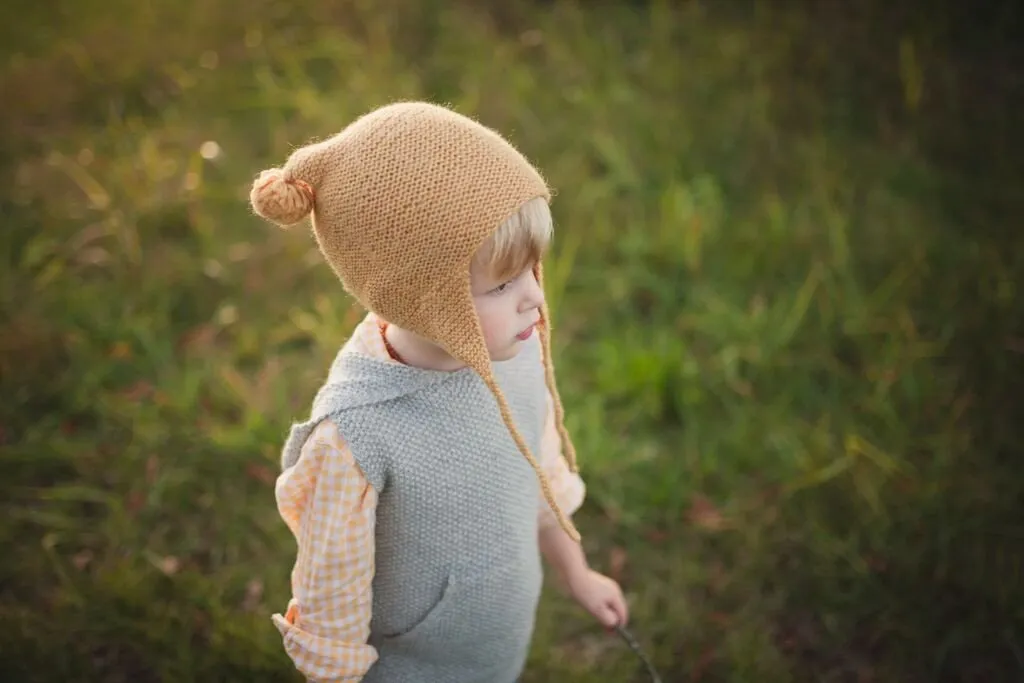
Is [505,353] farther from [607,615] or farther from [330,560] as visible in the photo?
[607,615]

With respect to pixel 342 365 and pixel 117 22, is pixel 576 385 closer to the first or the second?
pixel 342 365

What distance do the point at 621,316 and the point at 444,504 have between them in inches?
72.2

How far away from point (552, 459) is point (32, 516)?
61.3 inches

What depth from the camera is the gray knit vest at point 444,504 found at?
1.54 m

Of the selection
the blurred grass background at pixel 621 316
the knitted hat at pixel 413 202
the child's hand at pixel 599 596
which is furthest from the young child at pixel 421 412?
the blurred grass background at pixel 621 316

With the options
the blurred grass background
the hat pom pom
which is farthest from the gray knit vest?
the blurred grass background

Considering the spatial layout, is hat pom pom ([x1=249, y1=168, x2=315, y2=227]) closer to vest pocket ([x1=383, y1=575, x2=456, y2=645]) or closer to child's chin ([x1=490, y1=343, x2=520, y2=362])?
child's chin ([x1=490, y1=343, x2=520, y2=362])

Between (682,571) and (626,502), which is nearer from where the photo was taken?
(682,571)

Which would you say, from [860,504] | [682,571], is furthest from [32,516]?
[860,504]

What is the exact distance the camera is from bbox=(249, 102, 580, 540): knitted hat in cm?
139

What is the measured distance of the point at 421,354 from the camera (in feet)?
5.24

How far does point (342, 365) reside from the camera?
5.27 ft

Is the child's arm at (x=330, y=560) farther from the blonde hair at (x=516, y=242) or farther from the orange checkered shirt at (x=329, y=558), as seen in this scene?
the blonde hair at (x=516, y=242)

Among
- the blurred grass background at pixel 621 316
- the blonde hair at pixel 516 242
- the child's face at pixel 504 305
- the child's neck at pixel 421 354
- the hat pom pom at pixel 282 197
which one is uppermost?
the hat pom pom at pixel 282 197
